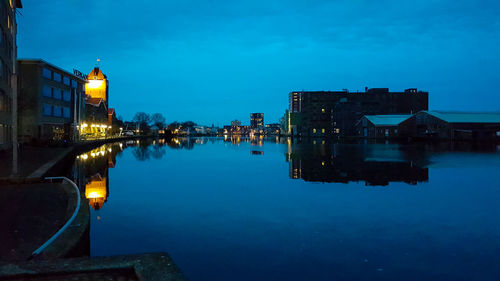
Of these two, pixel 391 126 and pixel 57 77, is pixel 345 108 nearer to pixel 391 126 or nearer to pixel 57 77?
pixel 391 126

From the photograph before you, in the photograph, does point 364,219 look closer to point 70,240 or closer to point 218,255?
point 218,255

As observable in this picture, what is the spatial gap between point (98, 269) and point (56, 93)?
60658 millimetres

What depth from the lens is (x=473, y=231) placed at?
886 centimetres

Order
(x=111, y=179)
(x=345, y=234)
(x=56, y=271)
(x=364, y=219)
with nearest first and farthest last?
(x=56, y=271) < (x=345, y=234) < (x=364, y=219) < (x=111, y=179)

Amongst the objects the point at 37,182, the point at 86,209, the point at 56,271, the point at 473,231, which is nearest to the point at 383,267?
the point at 473,231

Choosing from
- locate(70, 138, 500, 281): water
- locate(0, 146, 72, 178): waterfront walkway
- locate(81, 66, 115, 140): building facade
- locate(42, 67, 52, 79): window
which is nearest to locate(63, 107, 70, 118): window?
locate(81, 66, 115, 140): building facade

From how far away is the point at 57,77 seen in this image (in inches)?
2272

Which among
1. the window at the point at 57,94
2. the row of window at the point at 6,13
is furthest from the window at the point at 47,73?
the row of window at the point at 6,13

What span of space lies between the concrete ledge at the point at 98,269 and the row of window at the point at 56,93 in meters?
55.2

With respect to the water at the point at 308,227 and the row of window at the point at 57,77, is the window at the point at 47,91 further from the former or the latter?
the water at the point at 308,227

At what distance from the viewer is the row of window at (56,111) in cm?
5338

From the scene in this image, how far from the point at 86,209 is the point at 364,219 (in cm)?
759

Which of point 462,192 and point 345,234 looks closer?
point 345,234

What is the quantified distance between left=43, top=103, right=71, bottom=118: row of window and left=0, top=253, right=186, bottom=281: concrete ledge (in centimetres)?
5518
